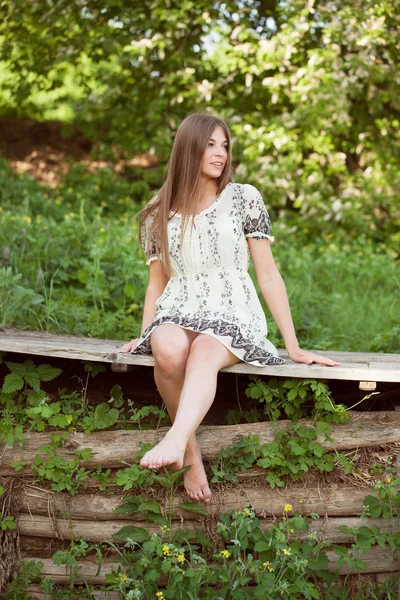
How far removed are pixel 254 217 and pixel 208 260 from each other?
29cm

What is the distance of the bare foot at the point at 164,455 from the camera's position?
2.66m

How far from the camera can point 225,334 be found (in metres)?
3.09

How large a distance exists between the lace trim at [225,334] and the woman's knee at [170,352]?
0.13m

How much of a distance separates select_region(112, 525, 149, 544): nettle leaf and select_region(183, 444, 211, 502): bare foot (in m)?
0.24

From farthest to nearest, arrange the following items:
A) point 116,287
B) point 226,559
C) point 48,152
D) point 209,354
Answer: point 48,152 → point 116,287 → point 226,559 → point 209,354

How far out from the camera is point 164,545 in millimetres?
2895

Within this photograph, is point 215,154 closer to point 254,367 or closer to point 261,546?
point 254,367

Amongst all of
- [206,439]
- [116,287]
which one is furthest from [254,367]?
[116,287]

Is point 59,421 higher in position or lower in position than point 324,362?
lower

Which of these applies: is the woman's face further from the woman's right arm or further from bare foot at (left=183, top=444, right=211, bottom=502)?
Result: bare foot at (left=183, top=444, right=211, bottom=502)

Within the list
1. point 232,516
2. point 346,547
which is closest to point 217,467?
point 232,516

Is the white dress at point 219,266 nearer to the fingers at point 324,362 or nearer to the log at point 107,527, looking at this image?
the fingers at point 324,362

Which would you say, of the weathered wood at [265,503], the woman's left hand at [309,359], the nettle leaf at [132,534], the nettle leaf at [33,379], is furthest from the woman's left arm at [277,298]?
the nettle leaf at [33,379]

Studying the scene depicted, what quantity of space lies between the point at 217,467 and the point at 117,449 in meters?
0.44
